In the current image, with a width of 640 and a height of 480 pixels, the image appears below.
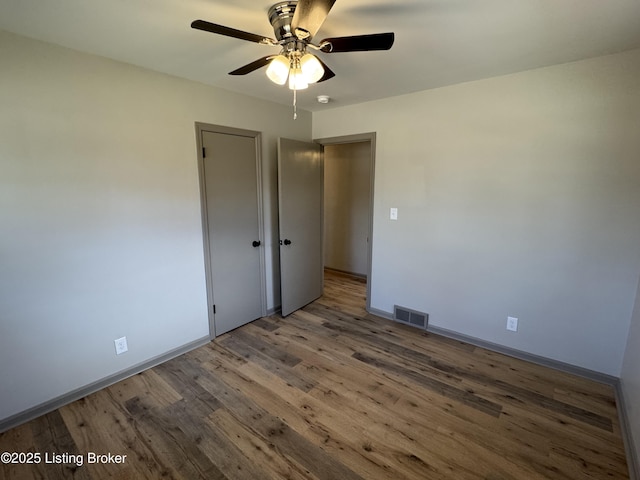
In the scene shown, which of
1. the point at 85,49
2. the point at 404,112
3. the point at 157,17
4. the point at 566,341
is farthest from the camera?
the point at 404,112

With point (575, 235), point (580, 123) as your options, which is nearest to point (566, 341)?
point (575, 235)

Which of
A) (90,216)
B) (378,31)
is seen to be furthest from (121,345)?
(378,31)

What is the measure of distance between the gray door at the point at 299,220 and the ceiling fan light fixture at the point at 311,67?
1592 mm

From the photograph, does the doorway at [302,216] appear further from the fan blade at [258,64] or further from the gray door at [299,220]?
the fan blade at [258,64]

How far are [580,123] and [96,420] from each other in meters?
3.92

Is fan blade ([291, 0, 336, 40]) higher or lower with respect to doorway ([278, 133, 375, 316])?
Result: higher

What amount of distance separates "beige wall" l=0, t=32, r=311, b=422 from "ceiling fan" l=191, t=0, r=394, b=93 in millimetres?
1131

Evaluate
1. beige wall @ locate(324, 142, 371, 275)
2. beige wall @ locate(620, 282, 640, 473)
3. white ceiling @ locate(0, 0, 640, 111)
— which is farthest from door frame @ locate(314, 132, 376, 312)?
beige wall @ locate(620, 282, 640, 473)

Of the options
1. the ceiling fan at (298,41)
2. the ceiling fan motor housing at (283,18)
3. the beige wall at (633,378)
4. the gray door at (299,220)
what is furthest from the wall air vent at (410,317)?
the ceiling fan motor housing at (283,18)

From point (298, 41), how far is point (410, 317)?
2737 millimetres

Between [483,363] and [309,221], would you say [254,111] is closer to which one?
[309,221]

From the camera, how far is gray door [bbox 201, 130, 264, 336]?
280 cm

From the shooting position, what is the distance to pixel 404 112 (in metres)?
2.97

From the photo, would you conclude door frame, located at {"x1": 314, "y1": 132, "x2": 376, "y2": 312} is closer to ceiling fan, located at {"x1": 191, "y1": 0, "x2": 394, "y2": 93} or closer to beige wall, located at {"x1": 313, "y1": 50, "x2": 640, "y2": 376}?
beige wall, located at {"x1": 313, "y1": 50, "x2": 640, "y2": 376}
